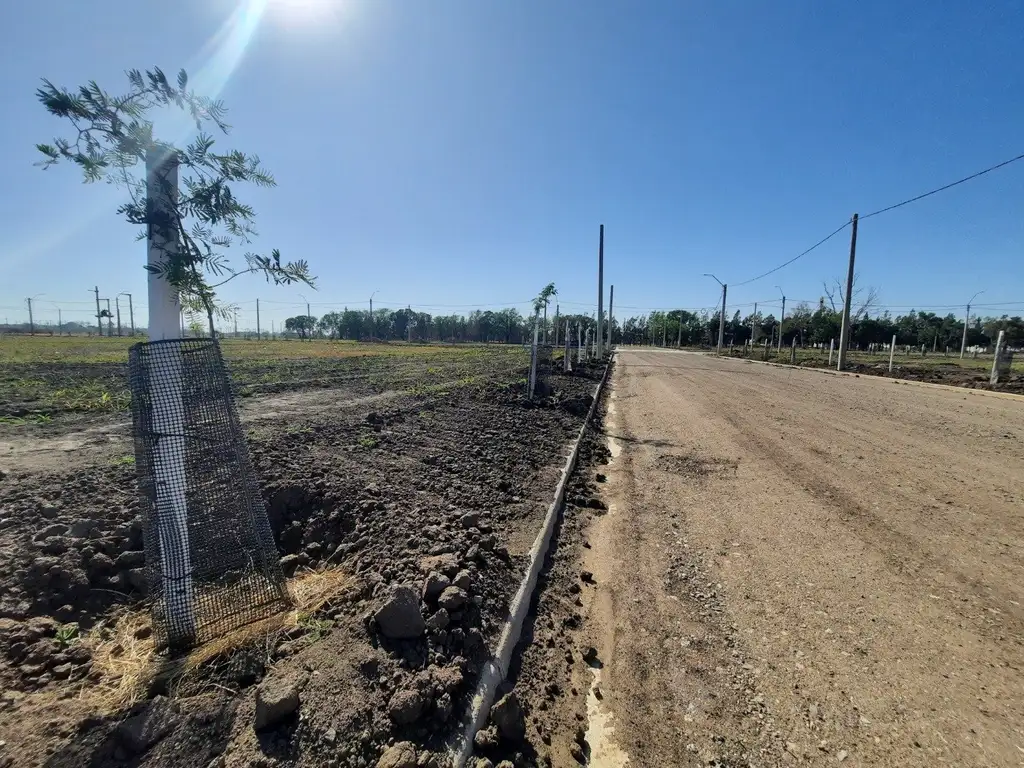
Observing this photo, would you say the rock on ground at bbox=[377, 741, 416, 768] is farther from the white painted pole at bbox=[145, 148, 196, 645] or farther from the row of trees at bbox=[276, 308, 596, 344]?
the row of trees at bbox=[276, 308, 596, 344]

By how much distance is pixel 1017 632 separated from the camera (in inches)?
116

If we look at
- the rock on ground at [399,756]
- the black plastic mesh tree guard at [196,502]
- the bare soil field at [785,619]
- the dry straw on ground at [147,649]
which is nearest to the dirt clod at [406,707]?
the rock on ground at [399,756]

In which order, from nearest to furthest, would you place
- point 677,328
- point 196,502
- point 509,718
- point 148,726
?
point 148,726, point 509,718, point 196,502, point 677,328

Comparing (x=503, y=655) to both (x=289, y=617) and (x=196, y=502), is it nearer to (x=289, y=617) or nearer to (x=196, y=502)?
(x=289, y=617)

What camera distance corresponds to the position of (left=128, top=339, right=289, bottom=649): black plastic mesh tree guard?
93.9 inches

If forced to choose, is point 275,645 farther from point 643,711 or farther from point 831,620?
point 831,620

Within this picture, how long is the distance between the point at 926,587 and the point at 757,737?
2277 millimetres

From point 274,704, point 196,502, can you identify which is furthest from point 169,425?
point 274,704

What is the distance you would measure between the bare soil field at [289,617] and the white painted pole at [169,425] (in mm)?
280

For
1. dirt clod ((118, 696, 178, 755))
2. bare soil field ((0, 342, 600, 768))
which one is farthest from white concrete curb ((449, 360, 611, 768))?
dirt clod ((118, 696, 178, 755))

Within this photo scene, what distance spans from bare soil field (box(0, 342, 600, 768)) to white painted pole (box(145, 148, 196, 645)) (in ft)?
0.92

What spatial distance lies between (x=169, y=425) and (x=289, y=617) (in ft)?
4.18

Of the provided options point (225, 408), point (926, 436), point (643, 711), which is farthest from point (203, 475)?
point (926, 436)

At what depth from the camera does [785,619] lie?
304 cm
